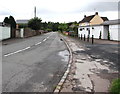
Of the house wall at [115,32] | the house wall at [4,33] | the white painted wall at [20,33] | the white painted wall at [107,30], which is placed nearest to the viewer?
the house wall at [4,33]

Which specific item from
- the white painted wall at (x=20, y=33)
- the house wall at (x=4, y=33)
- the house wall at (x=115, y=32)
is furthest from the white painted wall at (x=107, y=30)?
the house wall at (x=4, y=33)

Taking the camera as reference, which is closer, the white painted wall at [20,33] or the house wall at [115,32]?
the house wall at [115,32]

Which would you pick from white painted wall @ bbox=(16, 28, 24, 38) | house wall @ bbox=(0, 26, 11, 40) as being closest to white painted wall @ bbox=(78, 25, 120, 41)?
white painted wall @ bbox=(16, 28, 24, 38)

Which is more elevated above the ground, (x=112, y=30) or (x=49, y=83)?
(x=112, y=30)

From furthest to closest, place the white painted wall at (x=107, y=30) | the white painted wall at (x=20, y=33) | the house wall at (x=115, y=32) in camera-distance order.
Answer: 1. the white painted wall at (x=20, y=33)
2. the white painted wall at (x=107, y=30)
3. the house wall at (x=115, y=32)

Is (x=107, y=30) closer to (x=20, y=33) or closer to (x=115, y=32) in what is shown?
(x=115, y=32)

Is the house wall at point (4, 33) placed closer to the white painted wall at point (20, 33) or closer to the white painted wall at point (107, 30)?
the white painted wall at point (20, 33)

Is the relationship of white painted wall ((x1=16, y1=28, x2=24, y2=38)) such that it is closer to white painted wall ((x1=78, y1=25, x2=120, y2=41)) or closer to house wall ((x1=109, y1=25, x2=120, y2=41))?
white painted wall ((x1=78, y1=25, x2=120, y2=41))

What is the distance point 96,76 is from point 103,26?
95.8 feet

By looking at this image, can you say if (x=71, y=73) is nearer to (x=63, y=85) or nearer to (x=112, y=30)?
(x=63, y=85)

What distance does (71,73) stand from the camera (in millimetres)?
7645

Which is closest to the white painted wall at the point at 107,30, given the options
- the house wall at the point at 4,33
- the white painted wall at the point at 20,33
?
the white painted wall at the point at 20,33

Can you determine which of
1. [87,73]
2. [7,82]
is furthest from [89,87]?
[7,82]

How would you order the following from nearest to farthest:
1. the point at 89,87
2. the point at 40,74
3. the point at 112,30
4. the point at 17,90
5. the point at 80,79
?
the point at 17,90
the point at 89,87
the point at 80,79
the point at 40,74
the point at 112,30
